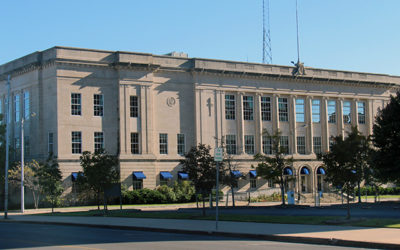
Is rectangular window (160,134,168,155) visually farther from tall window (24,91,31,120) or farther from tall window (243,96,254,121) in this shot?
tall window (24,91,31,120)

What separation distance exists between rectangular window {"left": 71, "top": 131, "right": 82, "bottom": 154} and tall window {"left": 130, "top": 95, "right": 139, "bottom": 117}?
5.98m

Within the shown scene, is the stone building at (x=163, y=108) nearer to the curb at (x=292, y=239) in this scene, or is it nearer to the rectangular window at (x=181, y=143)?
the rectangular window at (x=181, y=143)

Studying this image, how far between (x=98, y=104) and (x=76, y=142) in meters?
4.51

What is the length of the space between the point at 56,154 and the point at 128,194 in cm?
810

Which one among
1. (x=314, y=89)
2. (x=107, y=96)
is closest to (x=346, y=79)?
(x=314, y=89)

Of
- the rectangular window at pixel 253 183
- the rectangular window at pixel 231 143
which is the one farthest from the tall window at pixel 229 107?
the rectangular window at pixel 253 183

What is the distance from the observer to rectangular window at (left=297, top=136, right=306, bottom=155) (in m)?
69.6

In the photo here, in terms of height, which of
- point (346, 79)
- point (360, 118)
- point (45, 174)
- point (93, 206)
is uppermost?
point (346, 79)

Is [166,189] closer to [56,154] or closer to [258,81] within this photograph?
[56,154]

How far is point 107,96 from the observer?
57875 mm

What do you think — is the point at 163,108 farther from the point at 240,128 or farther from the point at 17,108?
the point at 17,108

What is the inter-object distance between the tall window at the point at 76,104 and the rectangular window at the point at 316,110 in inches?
1172

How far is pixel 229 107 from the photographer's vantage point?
6469cm

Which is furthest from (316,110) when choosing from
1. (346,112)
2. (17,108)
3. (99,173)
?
(99,173)
